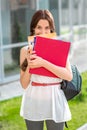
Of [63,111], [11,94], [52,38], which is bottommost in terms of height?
[11,94]

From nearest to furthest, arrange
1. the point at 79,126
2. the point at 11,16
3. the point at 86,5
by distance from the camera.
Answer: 1. the point at 79,126
2. the point at 11,16
3. the point at 86,5

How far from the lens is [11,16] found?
30.8 ft

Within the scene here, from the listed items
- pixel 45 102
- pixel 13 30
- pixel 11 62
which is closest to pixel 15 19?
pixel 13 30

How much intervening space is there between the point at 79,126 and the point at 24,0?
5064 millimetres

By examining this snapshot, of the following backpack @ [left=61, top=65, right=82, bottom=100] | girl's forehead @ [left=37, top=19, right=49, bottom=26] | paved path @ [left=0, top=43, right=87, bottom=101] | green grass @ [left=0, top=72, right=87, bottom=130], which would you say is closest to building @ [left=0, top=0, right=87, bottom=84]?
paved path @ [left=0, top=43, right=87, bottom=101]

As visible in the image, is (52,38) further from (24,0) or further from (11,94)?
(24,0)

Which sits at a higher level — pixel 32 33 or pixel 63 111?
pixel 32 33

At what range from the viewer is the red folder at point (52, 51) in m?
2.80

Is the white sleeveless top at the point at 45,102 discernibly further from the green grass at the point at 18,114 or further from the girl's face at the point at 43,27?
the green grass at the point at 18,114

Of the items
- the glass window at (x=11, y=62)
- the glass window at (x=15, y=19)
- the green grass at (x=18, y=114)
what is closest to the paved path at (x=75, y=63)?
the glass window at (x=11, y=62)

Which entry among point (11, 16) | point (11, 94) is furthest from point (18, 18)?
point (11, 94)

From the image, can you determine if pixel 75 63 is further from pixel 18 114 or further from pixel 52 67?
pixel 52 67

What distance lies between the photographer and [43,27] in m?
2.88

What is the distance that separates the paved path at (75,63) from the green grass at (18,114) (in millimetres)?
579
